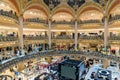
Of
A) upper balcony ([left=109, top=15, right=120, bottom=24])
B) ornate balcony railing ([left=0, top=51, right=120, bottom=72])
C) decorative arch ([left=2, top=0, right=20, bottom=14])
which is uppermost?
decorative arch ([left=2, top=0, right=20, bottom=14])

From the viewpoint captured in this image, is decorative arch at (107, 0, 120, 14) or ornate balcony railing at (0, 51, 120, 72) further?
decorative arch at (107, 0, 120, 14)

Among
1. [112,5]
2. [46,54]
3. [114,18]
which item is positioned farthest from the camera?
[46,54]

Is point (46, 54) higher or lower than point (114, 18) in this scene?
lower

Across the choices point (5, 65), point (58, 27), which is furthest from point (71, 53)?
point (5, 65)

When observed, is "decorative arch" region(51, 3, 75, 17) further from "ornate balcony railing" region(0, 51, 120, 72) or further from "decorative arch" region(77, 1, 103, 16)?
"ornate balcony railing" region(0, 51, 120, 72)

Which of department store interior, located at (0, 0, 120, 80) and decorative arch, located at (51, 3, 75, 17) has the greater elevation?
decorative arch, located at (51, 3, 75, 17)

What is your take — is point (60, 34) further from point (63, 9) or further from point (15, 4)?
point (15, 4)

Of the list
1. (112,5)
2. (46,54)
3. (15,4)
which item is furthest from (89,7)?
(15,4)

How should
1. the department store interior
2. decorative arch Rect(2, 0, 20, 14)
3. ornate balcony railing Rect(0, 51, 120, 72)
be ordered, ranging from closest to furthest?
ornate balcony railing Rect(0, 51, 120, 72)
decorative arch Rect(2, 0, 20, 14)
the department store interior

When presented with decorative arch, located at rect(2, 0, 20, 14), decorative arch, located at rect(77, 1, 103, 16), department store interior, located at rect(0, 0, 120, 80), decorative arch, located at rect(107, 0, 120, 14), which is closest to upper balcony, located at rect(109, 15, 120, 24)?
department store interior, located at rect(0, 0, 120, 80)

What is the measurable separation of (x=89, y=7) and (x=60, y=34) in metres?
10.4

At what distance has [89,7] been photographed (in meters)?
32.1

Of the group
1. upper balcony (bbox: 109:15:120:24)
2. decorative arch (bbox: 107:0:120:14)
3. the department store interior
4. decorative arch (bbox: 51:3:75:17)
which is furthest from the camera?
decorative arch (bbox: 51:3:75:17)

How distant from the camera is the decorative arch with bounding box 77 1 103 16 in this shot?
98.4ft
